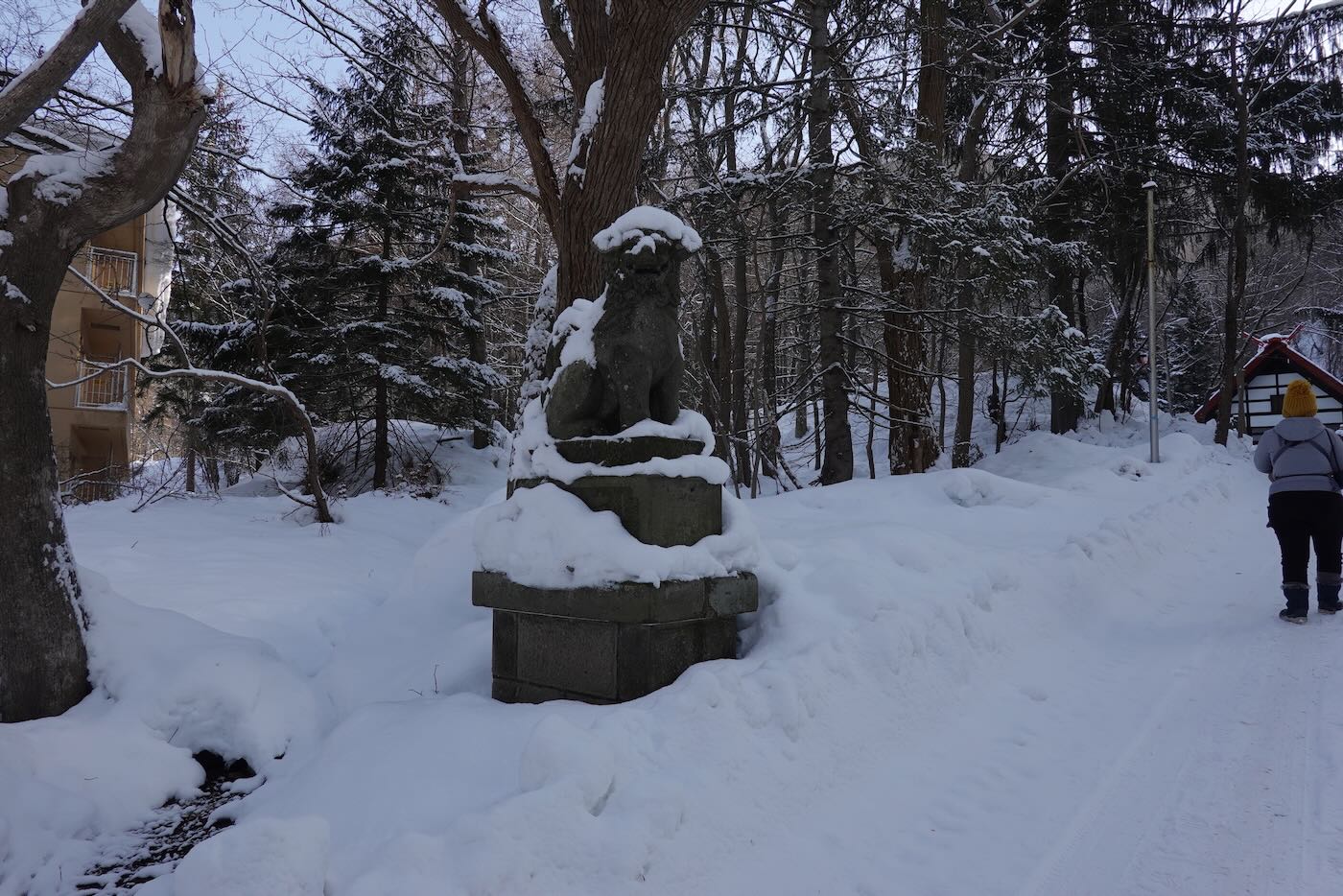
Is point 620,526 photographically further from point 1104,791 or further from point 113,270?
point 113,270

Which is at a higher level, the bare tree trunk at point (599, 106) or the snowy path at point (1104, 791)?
the bare tree trunk at point (599, 106)

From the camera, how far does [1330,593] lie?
6.04m

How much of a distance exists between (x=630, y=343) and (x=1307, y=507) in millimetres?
5450

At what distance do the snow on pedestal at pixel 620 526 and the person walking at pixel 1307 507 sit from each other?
176 inches

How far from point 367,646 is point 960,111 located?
55.1 ft

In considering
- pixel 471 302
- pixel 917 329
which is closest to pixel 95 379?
pixel 471 302

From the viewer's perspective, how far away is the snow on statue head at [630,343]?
14.2ft

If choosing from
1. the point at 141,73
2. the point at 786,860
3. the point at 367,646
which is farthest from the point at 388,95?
the point at 786,860

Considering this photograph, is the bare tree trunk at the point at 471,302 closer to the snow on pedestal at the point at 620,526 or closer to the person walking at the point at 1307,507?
the snow on pedestal at the point at 620,526

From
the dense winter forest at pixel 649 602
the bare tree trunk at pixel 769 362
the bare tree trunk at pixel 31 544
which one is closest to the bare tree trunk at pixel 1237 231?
the dense winter forest at pixel 649 602

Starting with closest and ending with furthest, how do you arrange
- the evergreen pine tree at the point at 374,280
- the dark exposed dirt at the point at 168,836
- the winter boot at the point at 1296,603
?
the dark exposed dirt at the point at 168,836 < the winter boot at the point at 1296,603 < the evergreen pine tree at the point at 374,280

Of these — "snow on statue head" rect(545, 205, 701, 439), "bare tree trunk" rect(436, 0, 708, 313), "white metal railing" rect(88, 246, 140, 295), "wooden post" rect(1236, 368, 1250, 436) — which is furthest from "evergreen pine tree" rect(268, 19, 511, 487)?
"wooden post" rect(1236, 368, 1250, 436)

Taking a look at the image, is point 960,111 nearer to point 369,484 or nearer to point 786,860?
point 369,484

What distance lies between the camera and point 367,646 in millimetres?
5746
